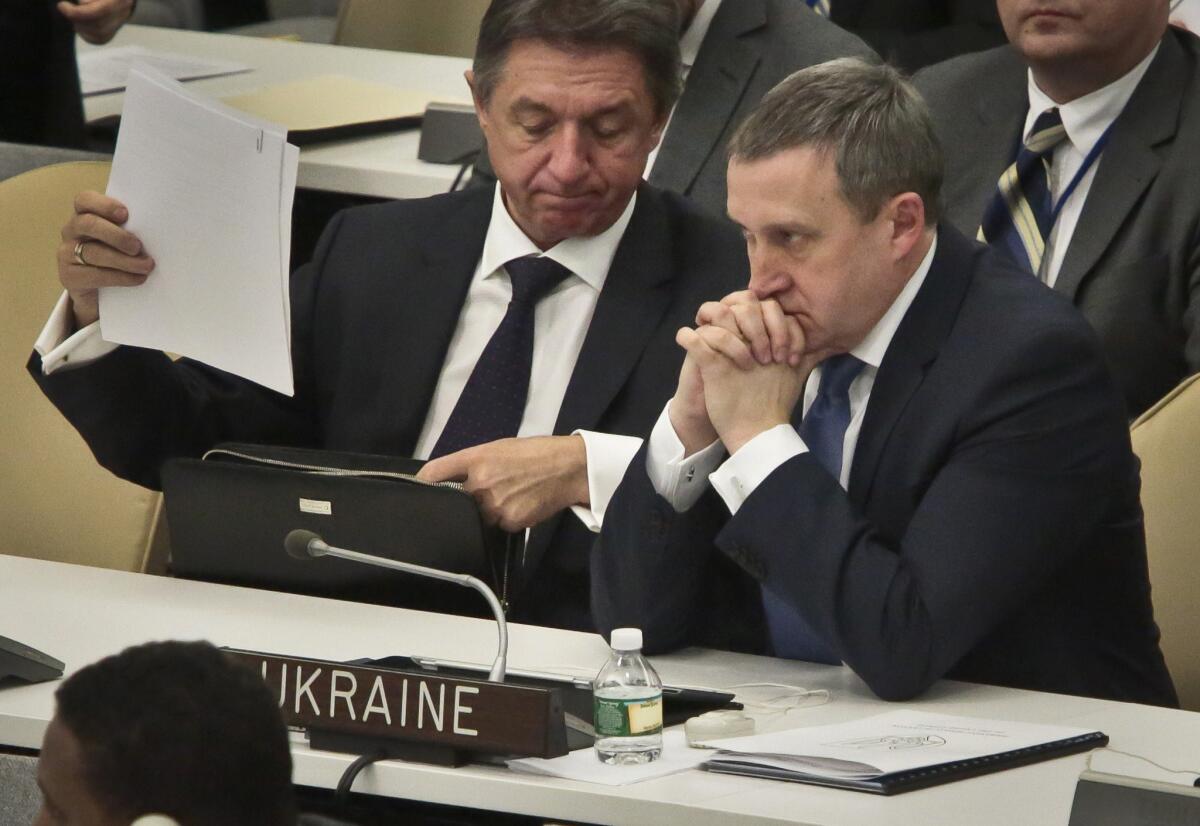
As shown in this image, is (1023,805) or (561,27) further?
(561,27)

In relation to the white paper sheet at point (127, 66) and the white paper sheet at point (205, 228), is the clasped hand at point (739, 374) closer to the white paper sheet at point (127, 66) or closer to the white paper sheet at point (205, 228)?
the white paper sheet at point (205, 228)

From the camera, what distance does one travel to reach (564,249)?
2799 millimetres

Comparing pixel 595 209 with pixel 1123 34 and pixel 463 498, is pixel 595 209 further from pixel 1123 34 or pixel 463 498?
pixel 1123 34

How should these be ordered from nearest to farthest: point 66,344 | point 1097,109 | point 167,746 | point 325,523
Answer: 1. point 167,746
2. point 325,523
3. point 66,344
4. point 1097,109

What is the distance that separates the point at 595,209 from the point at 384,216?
37 centimetres

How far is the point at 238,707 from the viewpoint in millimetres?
1217

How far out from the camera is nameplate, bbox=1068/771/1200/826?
1.55 meters

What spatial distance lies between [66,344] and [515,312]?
61 cm

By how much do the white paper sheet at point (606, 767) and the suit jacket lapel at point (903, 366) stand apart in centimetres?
47

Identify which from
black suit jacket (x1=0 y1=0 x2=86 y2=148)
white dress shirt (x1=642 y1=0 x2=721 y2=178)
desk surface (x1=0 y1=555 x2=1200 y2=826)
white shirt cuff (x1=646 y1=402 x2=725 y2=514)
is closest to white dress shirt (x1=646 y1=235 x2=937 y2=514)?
white shirt cuff (x1=646 y1=402 x2=725 y2=514)

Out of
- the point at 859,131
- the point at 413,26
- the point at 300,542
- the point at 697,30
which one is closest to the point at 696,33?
the point at 697,30

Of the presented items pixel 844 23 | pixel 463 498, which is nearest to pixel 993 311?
pixel 463 498

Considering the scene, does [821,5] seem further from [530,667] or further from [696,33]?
[530,667]

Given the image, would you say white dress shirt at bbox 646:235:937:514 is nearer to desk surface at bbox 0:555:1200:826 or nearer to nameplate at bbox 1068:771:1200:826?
desk surface at bbox 0:555:1200:826
